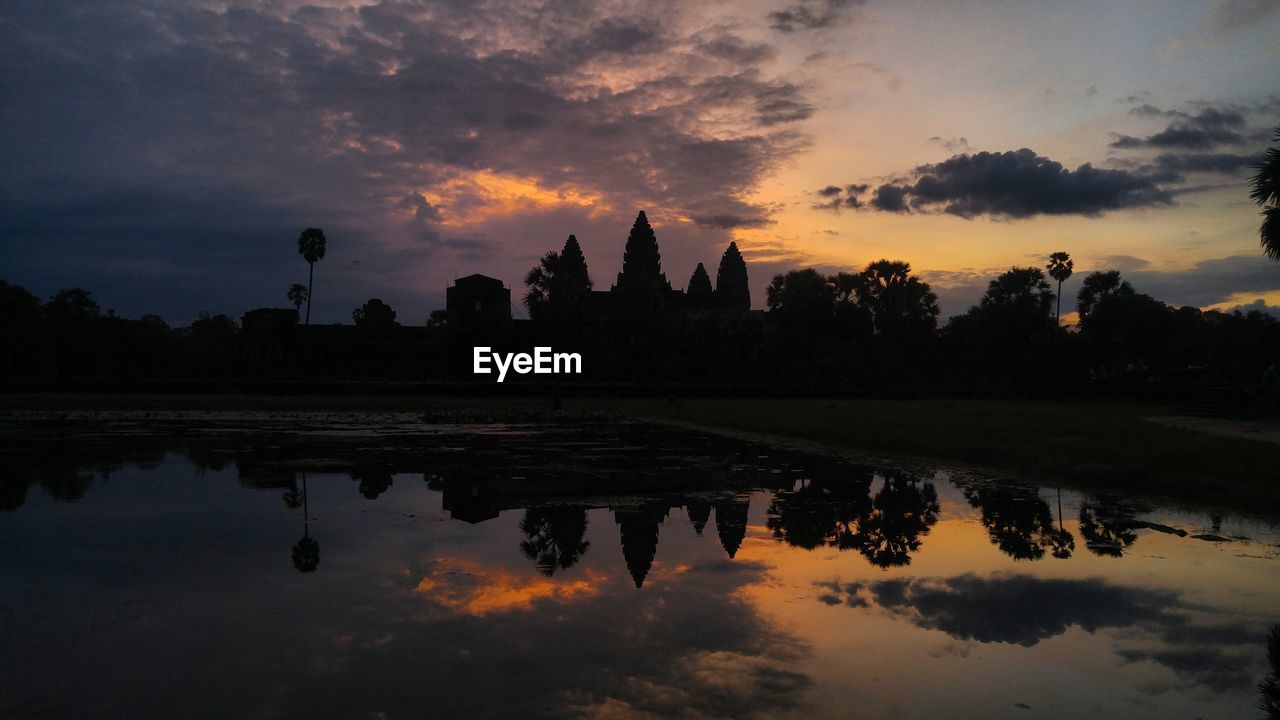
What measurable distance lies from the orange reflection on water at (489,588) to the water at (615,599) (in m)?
0.05

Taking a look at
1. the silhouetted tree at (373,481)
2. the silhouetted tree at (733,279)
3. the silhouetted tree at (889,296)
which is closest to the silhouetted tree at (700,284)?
the silhouetted tree at (733,279)

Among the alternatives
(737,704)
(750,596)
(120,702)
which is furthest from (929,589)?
(120,702)

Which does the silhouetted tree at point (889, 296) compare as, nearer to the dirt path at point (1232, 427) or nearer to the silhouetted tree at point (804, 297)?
the silhouetted tree at point (804, 297)

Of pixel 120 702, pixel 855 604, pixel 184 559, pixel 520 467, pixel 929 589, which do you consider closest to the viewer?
pixel 120 702

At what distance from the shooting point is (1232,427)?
96.7 ft

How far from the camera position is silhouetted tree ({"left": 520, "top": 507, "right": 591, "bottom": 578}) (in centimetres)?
1131

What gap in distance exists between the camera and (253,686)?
665 centimetres

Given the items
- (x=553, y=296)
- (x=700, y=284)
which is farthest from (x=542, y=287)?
(x=700, y=284)

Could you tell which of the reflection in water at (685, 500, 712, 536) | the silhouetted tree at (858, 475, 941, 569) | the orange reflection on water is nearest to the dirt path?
the silhouetted tree at (858, 475, 941, 569)

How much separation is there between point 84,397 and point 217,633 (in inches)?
2034

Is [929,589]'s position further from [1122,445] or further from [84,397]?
[84,397]

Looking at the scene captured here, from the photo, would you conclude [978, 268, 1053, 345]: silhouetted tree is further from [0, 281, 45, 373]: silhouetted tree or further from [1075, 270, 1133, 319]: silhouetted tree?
[0, 281, 45, 373]: silhouetted tree

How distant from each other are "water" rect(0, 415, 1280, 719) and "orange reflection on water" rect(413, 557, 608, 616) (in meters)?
0.05

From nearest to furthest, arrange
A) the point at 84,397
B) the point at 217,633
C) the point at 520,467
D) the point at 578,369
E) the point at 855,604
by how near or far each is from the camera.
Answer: the point at 217,633
the point at 855,604
the point at 520,467
the point at 84,397
the point at 578,369
